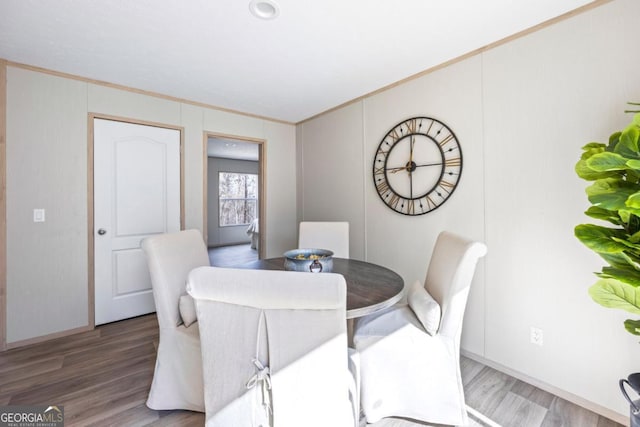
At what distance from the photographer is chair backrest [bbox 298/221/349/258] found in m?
2.69

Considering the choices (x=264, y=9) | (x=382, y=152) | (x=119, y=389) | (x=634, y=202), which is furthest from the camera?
(x=382, y=152)

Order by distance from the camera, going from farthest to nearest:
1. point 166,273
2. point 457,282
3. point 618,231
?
point 166,273, point 457,282, point 618,231

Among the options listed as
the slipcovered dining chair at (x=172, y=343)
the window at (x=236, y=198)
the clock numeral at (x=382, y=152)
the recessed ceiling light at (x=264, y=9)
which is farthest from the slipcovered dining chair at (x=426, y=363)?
the window at (x=236, y=198)

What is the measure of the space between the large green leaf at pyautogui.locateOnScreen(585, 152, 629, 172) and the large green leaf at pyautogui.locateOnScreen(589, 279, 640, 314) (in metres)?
0.43

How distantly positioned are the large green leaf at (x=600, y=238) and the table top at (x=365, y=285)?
828 mm

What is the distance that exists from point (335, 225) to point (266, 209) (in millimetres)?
1462

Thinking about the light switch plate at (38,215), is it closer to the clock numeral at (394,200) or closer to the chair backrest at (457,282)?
the clock numeral at (394,200)

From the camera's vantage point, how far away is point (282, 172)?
4.04 meters

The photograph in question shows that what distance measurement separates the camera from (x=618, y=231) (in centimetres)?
116

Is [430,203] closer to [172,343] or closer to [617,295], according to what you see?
[617,295]

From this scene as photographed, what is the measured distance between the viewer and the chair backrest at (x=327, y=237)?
8.83 ft

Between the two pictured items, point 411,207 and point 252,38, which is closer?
point 252,38

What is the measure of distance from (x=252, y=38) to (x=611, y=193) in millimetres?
2182

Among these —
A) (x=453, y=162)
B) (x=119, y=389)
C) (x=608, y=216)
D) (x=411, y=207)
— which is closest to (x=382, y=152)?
(x=411, y=207)
